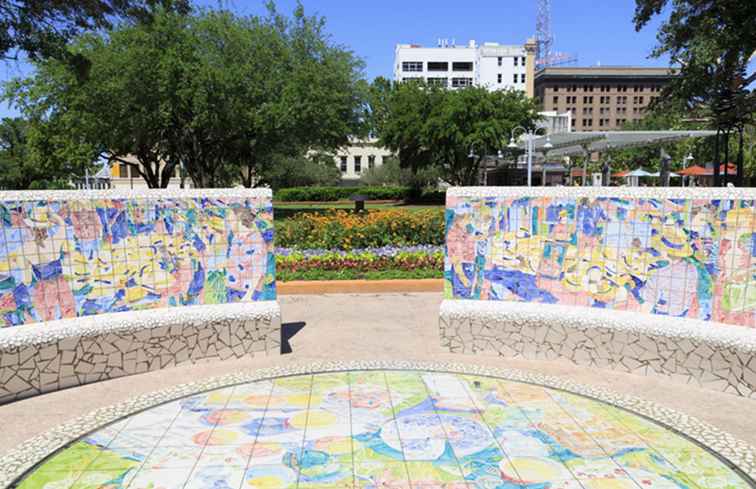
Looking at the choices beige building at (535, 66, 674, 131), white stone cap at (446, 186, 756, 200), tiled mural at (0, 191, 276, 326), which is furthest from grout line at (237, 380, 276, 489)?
beige building at (535, 66, 674, 131)

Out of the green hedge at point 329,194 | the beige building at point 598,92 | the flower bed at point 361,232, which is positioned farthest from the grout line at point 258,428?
the beige building at point 598,92

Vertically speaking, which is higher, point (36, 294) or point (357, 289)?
point (36, 294)

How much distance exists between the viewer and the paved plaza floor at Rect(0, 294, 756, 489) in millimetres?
4625

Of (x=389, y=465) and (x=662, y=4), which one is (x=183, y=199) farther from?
(x=662, y=4)

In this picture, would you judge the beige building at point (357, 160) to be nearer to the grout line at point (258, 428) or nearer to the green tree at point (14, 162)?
the green tree at point (14, 162)

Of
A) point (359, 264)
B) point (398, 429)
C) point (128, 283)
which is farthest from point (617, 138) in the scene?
point (398, 429)

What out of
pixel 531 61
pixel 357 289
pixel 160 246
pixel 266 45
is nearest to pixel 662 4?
pixel 266 45

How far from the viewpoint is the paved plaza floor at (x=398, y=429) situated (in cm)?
462

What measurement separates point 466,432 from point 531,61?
114 m

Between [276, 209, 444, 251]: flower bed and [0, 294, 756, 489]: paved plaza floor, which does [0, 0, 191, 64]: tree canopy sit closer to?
[276, 209, 444, 251]: flower bed

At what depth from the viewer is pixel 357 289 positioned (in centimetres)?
1156

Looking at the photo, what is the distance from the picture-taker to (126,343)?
6738 mm

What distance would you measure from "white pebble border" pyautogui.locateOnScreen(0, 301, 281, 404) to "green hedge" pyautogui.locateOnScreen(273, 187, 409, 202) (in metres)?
47.5

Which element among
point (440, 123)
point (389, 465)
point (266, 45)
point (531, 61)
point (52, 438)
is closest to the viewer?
point (389, 465)
